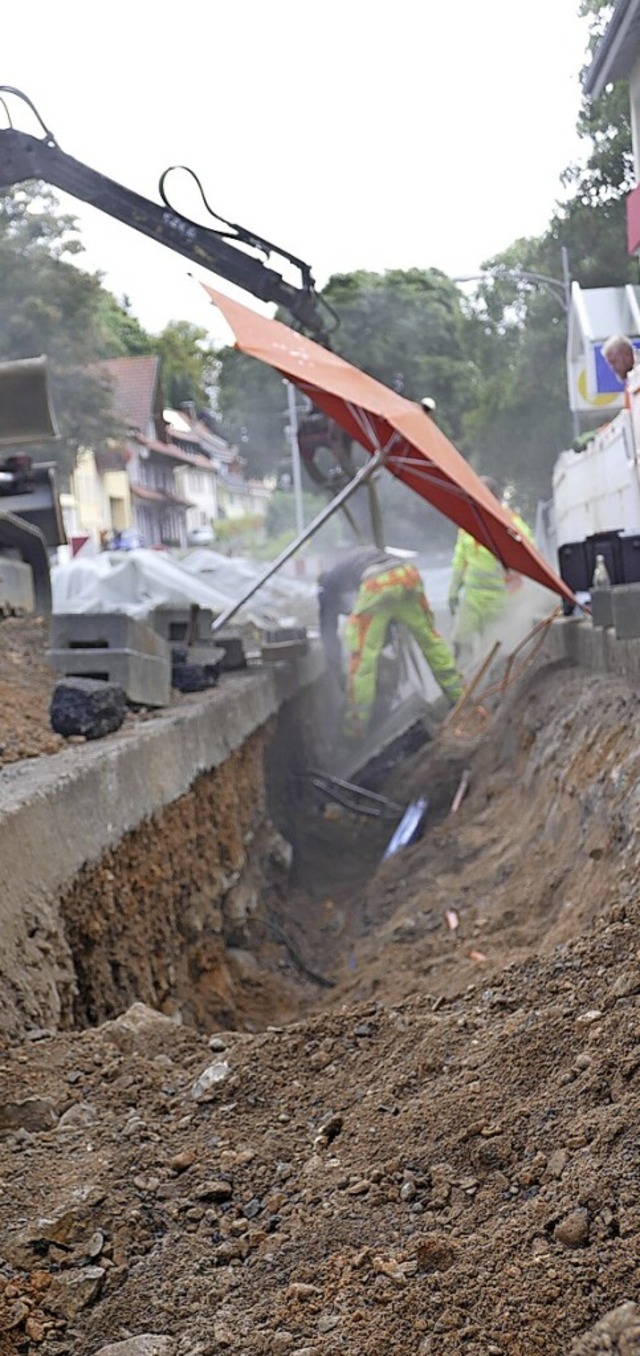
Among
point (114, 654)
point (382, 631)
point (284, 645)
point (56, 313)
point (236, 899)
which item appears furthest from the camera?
point (56, 313)

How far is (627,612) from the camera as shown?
23.3ft

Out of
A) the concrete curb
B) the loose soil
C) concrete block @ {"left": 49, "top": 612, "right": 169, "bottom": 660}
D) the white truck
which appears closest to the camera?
the loose soil

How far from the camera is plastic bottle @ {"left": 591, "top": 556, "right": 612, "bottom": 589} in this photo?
8.70m

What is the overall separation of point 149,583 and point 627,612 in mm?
12740

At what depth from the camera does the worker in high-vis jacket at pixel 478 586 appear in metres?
13.9

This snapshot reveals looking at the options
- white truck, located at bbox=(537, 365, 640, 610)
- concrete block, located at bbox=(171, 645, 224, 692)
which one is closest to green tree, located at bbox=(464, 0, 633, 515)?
white truck, located at bbox=(537, 365, 640, 610)

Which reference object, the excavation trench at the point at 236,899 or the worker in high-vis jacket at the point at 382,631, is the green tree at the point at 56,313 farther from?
the excavation trench at the point at 236,899

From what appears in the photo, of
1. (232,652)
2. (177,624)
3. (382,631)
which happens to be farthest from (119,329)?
(177,624)

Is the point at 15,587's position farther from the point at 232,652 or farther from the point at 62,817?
the point at 62,817

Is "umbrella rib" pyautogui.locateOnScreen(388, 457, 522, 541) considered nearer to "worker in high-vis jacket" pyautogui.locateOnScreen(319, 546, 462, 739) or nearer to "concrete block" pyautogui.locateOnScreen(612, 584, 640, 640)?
"worker in high-vis jacket" pyautogui.locateOnScreen(319, 546, 462, 739)

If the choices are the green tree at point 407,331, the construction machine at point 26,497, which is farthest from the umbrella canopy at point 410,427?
the green tree at point 407,331

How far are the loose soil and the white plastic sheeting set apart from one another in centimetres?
1319

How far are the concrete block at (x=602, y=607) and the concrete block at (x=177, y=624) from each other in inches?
143

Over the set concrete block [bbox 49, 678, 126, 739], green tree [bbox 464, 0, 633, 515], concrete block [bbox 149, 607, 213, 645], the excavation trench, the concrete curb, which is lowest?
the excavation trench
